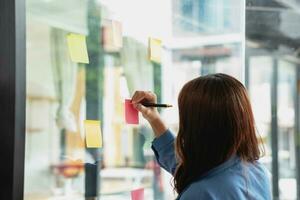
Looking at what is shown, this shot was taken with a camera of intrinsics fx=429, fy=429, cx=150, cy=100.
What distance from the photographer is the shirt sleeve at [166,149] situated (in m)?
1.27

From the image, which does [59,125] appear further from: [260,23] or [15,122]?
[260,23]

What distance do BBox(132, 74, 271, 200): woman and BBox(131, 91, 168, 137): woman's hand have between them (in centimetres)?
27

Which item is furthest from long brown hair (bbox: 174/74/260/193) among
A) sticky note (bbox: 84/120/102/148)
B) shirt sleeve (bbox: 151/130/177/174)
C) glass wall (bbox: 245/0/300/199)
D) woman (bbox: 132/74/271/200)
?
glass wall (bbox: 245/0/300/199)

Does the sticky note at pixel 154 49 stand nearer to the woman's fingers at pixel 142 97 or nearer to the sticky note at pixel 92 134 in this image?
the woman's fingers at pixel 142 97

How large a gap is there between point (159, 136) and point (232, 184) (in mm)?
371

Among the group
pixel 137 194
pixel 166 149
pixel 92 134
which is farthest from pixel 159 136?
pixel 137 194

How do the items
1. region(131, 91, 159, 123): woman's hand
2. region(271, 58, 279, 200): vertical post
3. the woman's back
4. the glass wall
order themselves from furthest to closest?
→ region(271, 58, 279, 200): vertical post
the glass wall
region(131, 91, 159, 123): woman's hand
the woman's back

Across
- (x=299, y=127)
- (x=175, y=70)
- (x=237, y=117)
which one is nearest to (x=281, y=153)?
(x=299, y=127)

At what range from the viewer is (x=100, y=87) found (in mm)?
1766

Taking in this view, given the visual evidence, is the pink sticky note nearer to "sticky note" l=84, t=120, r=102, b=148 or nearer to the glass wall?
"sticky note" l=84, t=120, r=102, b=148

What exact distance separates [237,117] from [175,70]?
0.99m

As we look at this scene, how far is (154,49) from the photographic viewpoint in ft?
5.33

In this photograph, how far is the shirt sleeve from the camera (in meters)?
1.27

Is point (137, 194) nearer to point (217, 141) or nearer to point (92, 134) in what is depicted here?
point (92, 134)
